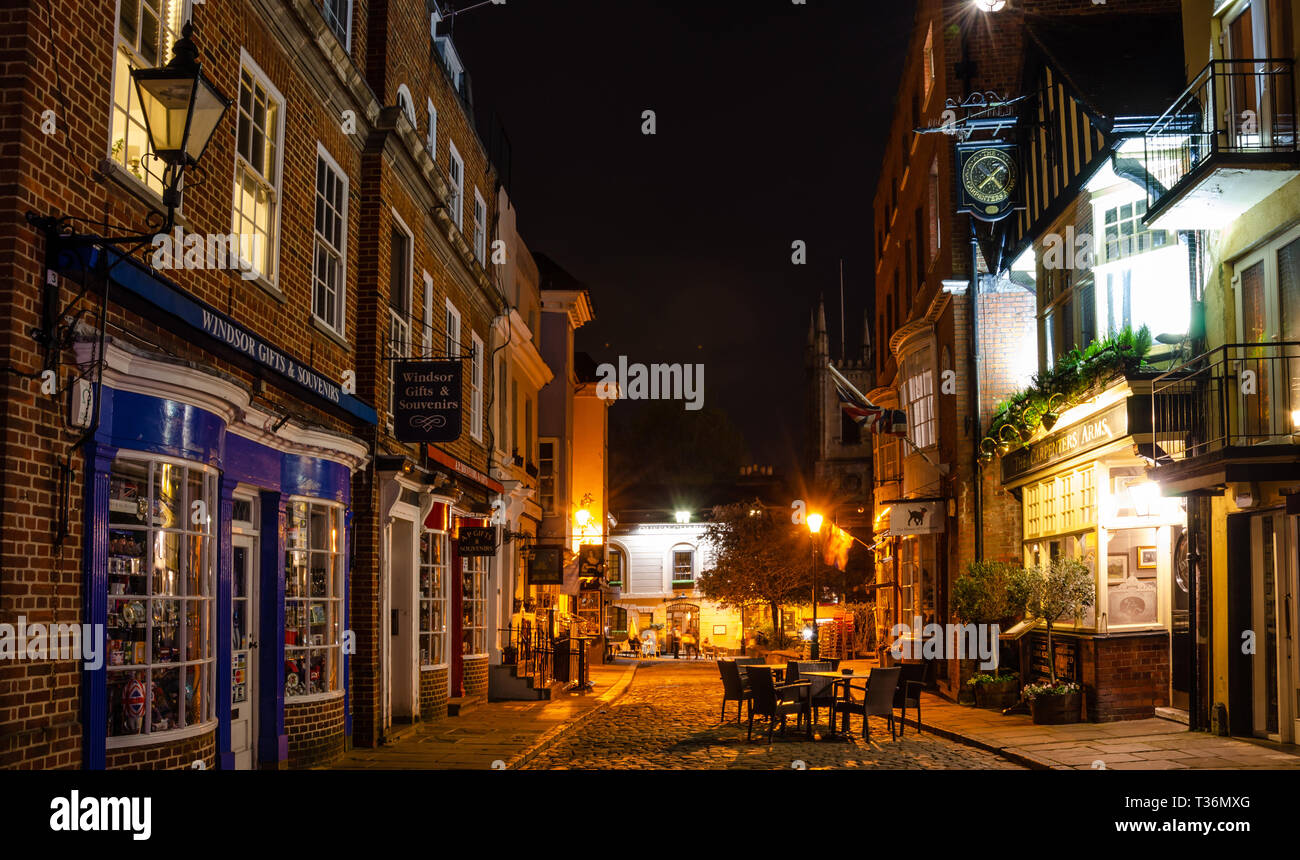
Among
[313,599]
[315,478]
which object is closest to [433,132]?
[315,478]

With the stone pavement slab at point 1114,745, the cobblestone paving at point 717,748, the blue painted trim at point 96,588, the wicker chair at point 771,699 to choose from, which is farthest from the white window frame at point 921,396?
the blue painted trim at point 96,588

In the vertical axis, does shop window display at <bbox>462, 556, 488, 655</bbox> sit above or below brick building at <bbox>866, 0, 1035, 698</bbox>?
below

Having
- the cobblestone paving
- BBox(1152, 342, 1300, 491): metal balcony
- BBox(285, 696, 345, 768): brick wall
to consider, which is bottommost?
the cobblestone paving

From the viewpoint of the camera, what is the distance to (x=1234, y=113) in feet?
42.5

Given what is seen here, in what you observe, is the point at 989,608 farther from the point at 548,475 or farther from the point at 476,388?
the point at 548,475

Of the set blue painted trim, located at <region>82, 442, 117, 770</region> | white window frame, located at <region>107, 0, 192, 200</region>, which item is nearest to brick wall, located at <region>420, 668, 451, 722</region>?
blue painted trim, located at <region>82, 442, 117, 770</region>

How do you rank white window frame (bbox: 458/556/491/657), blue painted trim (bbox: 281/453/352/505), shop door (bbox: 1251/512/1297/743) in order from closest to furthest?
blue painted trim (bbox: 281/453/352/505)
shop door (bbox: 1251/512/1297/743)
white window frame (bbox: 458/556/491/657)

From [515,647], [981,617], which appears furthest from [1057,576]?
[515,647]

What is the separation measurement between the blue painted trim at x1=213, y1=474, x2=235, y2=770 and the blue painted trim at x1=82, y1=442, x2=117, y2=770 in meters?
1.69

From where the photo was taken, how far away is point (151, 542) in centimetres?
840

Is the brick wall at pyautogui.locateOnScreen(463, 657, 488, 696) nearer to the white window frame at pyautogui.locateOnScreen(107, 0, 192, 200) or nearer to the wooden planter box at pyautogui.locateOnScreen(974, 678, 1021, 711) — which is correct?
the wooden planter box at pyautogui.locateOnScreen(974, 678, 1021, 711)

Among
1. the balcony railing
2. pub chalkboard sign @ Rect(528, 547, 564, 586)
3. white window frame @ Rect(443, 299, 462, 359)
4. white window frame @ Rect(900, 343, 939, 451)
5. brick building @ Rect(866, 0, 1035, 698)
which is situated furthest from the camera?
pub chalkboard sign @ Rect(528, 547, 564, 586)

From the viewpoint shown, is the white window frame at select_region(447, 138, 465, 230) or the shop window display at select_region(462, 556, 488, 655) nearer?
the white window frame at select_region(447, 138, 465, 230)

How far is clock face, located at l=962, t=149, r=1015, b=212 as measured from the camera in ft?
70.4
